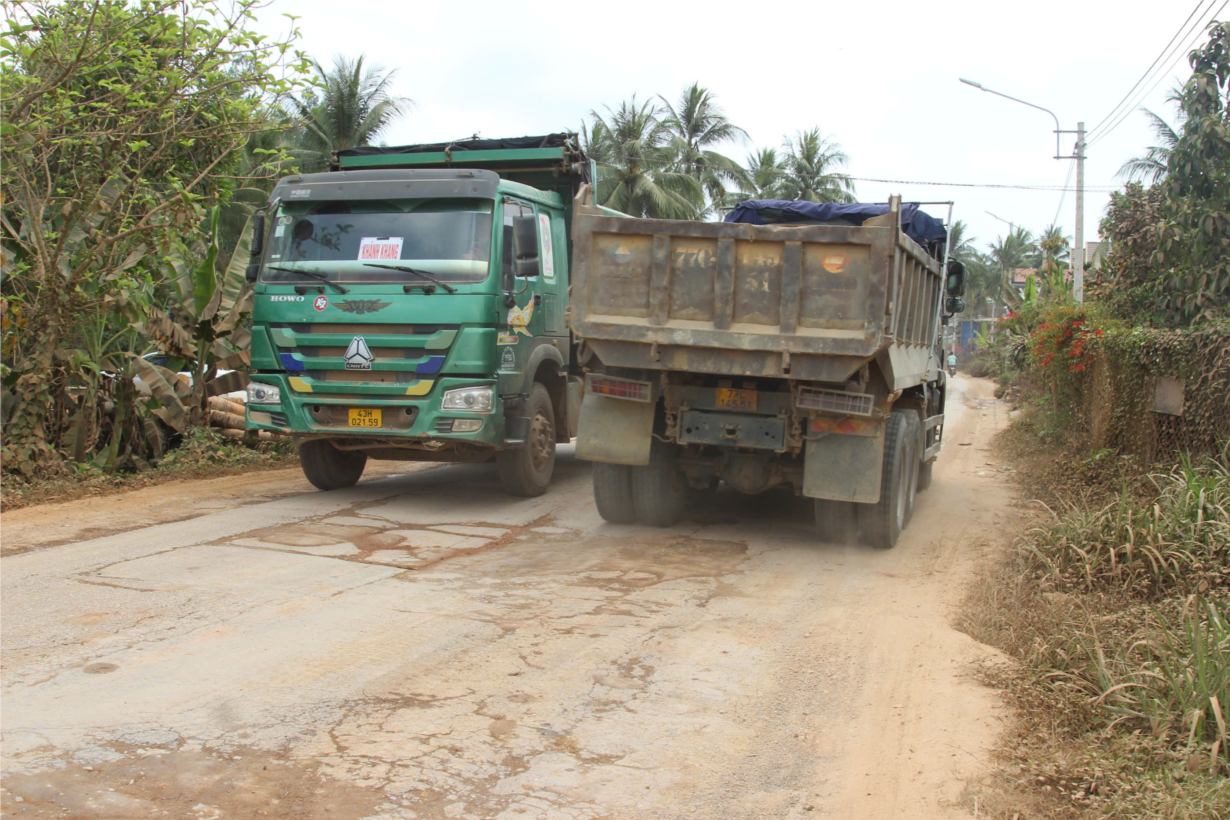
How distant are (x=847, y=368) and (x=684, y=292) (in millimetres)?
1252

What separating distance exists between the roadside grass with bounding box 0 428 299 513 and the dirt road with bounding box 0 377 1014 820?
3.91 feet

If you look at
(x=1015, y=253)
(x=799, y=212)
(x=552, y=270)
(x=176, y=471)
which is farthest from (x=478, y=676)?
(x=1015, y=253)

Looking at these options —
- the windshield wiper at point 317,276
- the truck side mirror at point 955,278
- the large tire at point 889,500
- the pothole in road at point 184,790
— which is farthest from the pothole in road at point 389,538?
the truck side mirror at point 955,278

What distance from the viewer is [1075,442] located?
11875 millimetres

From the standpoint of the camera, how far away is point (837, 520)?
7.92 metres

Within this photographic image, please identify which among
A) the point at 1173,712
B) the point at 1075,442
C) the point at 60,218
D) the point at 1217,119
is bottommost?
the point at 1173,712

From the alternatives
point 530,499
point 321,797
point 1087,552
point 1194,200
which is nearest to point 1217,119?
point 1194,200

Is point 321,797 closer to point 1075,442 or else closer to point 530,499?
point 530,499

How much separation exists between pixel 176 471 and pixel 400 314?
13.3 feet

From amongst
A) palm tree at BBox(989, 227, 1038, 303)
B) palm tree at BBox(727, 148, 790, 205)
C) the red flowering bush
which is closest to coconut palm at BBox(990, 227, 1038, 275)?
palm tree at BBox(989, 227, 1038, 303)

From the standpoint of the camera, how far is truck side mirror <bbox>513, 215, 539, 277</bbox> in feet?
29.0

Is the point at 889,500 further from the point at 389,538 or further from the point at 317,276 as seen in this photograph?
the point at 317,276

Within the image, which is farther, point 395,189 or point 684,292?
point 395,189

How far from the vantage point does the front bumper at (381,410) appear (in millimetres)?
8461
